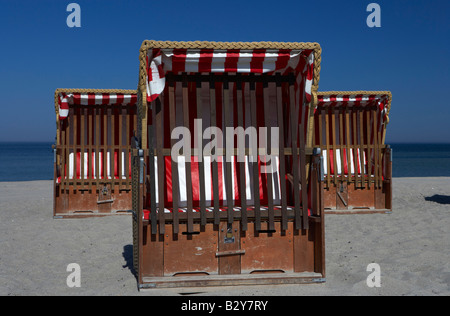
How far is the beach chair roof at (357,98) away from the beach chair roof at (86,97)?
13.7 feet

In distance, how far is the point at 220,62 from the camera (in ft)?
15.8

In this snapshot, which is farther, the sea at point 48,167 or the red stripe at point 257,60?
the sea at point 48,167

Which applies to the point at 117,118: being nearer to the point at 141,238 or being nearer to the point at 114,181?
the point at 114,181

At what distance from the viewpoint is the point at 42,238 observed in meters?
7.88

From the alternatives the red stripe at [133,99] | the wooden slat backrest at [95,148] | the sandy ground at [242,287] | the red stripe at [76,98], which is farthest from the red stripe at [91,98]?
the sandy ground at [242,287]

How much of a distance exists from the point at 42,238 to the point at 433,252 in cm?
610

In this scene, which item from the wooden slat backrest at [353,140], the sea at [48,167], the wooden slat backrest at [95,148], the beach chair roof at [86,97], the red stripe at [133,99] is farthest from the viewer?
the sea at [48,167]

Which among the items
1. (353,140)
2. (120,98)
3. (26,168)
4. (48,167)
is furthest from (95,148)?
(48,167)

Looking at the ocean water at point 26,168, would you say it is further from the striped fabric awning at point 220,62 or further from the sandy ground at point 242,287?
the striped fabric awning at point 220,62

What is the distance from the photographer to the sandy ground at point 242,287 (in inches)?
189

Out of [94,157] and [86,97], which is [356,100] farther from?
[94,157]

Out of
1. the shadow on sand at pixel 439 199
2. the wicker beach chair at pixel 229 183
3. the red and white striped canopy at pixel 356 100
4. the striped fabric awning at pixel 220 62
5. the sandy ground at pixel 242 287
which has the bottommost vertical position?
the sandy ground at pixel 242 287

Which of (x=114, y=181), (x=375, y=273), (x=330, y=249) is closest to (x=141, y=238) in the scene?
(x=375, y=273)
